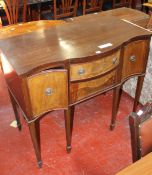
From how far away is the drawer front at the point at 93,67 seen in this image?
131 cm

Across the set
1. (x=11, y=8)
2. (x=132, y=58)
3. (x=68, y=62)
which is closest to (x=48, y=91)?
(x=68, y=62)

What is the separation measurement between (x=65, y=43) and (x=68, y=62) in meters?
0.21

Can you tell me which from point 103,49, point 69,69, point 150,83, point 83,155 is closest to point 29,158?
point 83,155

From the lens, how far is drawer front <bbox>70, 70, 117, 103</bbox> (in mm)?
1401

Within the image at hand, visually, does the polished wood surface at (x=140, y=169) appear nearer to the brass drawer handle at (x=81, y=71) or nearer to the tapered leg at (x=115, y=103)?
the brass drawer handle at (x=81, y=71)

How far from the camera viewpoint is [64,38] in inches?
57.9

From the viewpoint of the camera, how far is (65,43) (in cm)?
141

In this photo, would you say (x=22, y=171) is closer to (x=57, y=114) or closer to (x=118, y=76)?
(x=57, y=114)

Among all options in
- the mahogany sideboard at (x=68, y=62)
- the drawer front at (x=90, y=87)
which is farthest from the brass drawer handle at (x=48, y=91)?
the drawer front at (x=90, y=87)

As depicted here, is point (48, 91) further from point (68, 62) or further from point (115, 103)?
point (115, 103)

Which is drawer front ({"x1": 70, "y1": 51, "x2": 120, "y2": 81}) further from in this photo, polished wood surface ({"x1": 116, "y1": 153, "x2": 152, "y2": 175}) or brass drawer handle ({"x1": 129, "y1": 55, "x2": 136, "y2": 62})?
polished wood surface ({"x1": 116, "y1": 153, "x2": 152, "y2": 175})

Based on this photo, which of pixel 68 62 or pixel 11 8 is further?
pixel 11 8

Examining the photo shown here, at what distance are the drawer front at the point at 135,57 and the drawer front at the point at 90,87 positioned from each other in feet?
0.39

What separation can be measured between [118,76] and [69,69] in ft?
1.40
